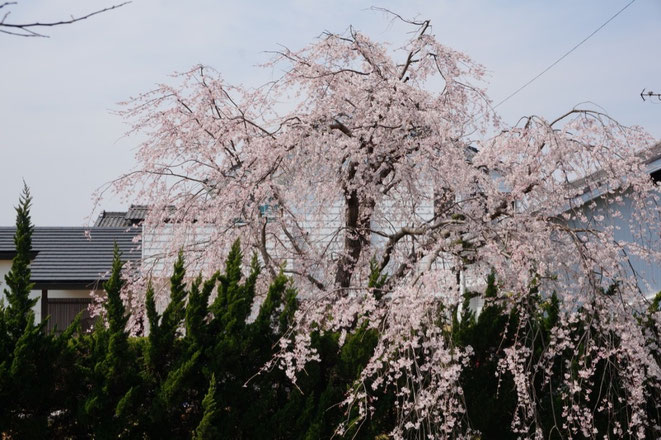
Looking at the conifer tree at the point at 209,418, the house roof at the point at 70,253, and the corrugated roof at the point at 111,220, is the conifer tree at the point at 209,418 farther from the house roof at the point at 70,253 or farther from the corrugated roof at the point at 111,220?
the corrugated roof at the point at 111,220

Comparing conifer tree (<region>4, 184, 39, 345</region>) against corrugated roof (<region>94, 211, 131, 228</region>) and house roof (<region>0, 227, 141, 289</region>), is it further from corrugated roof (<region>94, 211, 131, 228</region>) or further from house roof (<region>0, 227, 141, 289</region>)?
corrugated roof (<region>94, 211, 131, 228</region>)

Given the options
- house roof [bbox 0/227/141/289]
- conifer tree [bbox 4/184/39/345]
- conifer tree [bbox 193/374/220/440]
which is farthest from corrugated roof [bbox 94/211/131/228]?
conifer tree [bbox 193/374/220/440]

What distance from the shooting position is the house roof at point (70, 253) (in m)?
17.7

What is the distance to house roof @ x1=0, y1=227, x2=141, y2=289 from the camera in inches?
695

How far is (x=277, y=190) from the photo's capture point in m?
8.28

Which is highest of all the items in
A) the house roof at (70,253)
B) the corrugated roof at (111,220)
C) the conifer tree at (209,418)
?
the corrugated roof at (111,220)

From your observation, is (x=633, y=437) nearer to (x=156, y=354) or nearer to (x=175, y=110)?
(x=156, y=354)

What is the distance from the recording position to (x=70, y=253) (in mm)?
19109

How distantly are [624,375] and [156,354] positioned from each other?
413cm

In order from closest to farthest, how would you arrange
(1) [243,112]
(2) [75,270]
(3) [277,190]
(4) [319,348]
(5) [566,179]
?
(4) [319,348] → (5) [566,179] → (3) [277,190] → (1) [243,112] → (2) [75,270]

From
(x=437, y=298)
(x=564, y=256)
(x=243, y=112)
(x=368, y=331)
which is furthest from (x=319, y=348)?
(x=243, y=112)

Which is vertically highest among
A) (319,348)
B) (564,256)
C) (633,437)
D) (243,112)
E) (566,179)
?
(243,112)

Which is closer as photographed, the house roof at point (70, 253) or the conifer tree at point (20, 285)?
the conifer tree at point (20, 285)

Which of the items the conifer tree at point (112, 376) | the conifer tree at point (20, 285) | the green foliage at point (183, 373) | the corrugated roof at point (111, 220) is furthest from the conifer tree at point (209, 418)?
the corrugated roof at point (111, 220)
